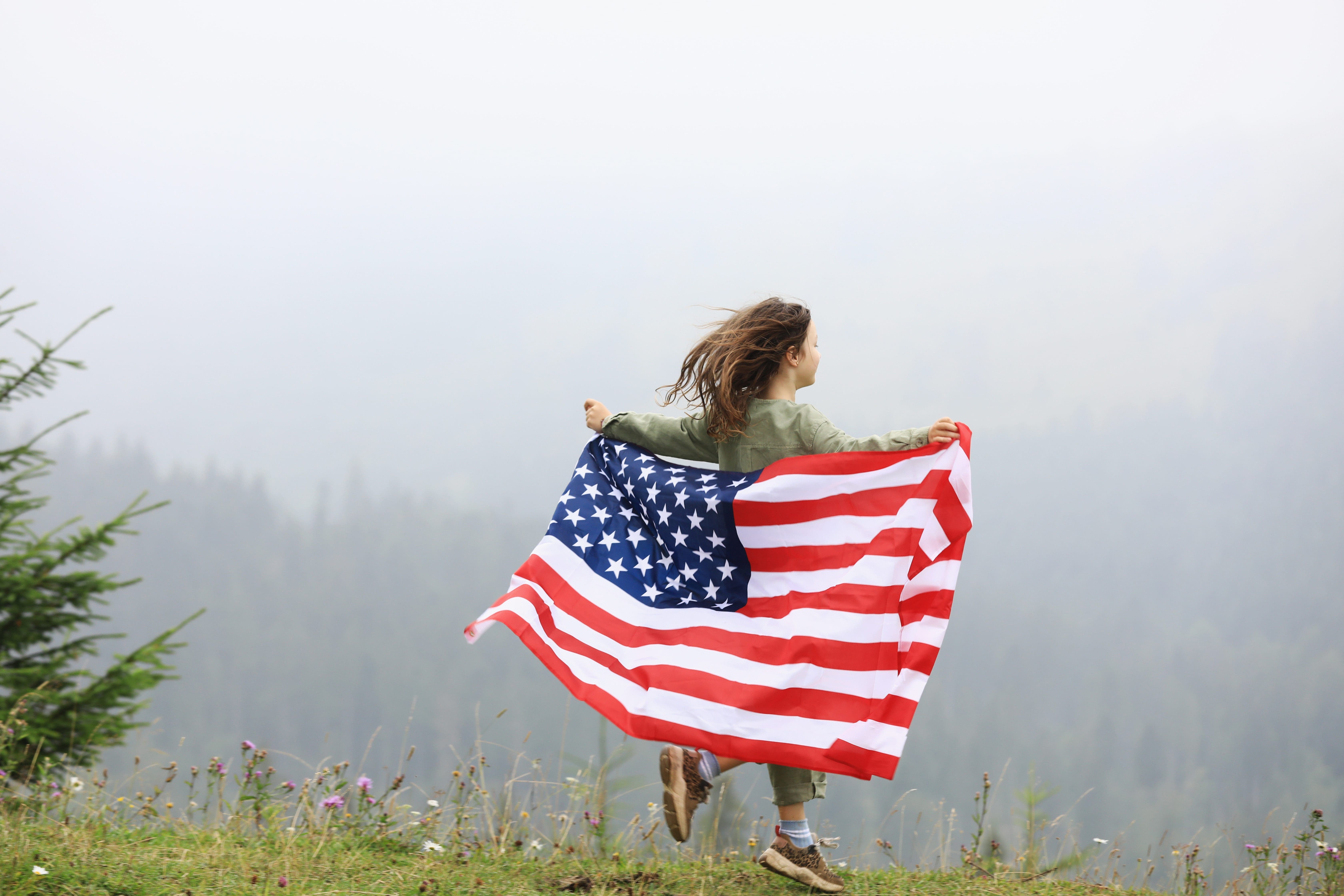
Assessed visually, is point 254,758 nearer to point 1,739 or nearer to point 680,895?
point 1,739

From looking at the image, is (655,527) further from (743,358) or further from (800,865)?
(800,865)

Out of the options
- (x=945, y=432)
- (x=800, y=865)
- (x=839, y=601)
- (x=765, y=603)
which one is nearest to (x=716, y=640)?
(x=765, y=603)

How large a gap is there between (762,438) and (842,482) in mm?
405

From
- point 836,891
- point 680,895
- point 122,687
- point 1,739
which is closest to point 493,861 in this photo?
point 680,895

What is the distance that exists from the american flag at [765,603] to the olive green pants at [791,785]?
0.22m

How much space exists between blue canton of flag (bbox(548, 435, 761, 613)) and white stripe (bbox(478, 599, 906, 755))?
1.44 feet

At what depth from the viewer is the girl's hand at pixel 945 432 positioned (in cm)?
343

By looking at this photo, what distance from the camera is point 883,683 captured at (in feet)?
10.7

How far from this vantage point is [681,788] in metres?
3.22

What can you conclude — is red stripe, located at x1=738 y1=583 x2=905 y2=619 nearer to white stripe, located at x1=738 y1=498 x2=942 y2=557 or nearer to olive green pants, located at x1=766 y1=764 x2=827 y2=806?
white stripe, located at x1=738 y1=498 x2=942 y2=557

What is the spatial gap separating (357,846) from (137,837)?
3.22ft

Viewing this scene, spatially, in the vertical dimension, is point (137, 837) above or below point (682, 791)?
below

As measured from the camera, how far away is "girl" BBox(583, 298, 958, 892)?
3.32 meters

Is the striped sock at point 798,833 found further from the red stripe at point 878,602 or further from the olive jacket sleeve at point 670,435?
the olive jacket sleeve at point 670,435
